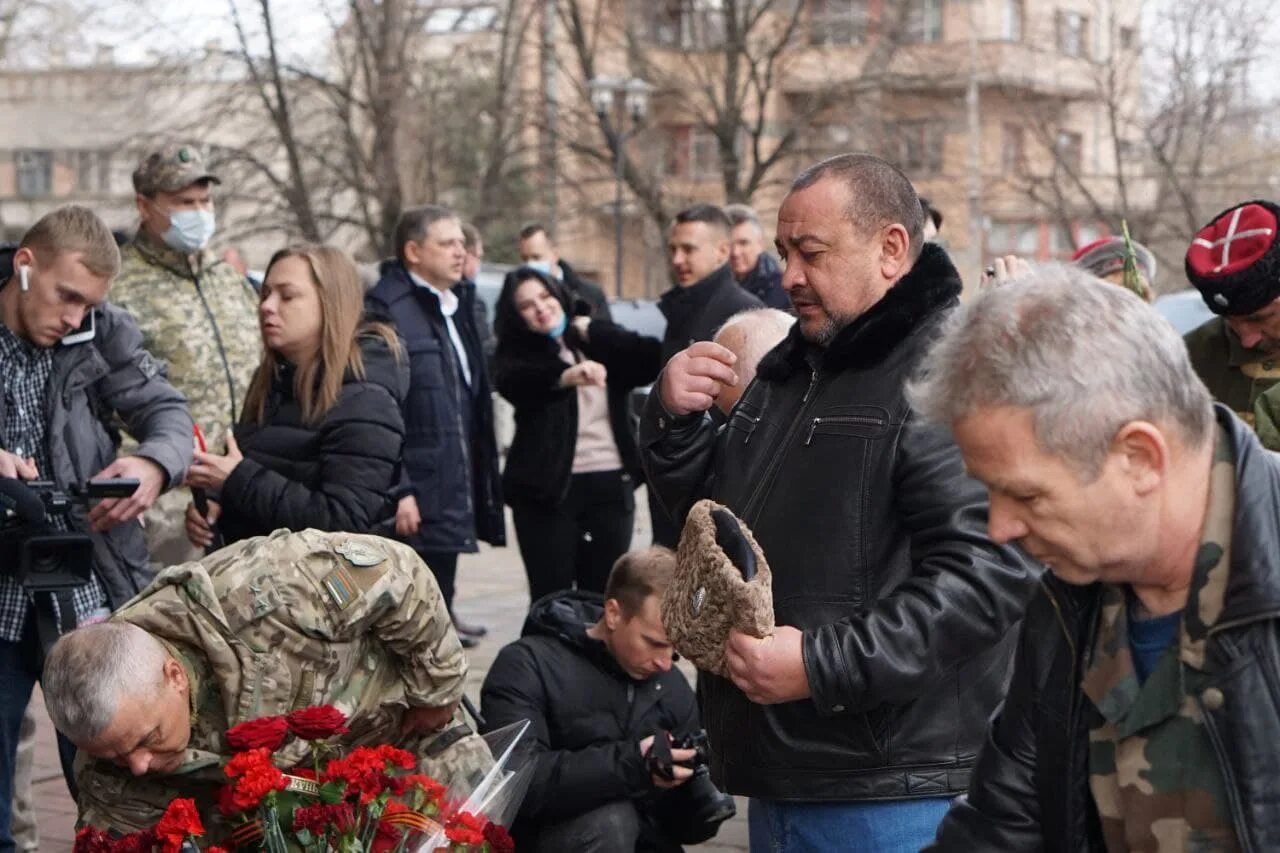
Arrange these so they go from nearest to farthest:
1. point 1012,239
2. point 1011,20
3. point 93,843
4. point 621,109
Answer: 1. point 93,843
2. point 621,109
3. point 1012,239
4. point 1011,20

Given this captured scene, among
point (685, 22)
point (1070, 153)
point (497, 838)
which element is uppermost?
point (685, 22)

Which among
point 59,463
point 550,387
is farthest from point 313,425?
point 550,387

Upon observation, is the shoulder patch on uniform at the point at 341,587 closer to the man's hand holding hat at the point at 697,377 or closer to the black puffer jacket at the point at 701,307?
the man's hand holding hat at the point at 697,377

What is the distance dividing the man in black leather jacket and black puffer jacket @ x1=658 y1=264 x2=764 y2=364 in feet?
11.5

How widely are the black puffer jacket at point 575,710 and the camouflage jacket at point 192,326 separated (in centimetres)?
177

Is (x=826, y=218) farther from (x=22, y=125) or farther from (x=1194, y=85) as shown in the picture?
(x=22, y=125)

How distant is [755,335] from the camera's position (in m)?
3.83

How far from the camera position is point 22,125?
151 ft

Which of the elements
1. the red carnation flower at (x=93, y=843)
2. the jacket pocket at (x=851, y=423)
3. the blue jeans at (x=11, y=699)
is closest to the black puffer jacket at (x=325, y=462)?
the blue jeans at (x=11, y=699)

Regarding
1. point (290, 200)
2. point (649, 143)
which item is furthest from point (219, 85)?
point (649, 143)

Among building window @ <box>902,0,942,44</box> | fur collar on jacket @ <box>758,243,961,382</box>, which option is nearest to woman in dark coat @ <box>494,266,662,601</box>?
fur collar on jacket @ <box>758,243,961,382</box>

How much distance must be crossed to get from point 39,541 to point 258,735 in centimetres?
140

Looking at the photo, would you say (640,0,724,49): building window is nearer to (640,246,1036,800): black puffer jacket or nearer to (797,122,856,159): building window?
(797,122,856,159): building window

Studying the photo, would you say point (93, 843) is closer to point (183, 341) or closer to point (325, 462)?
point (325, 462)
